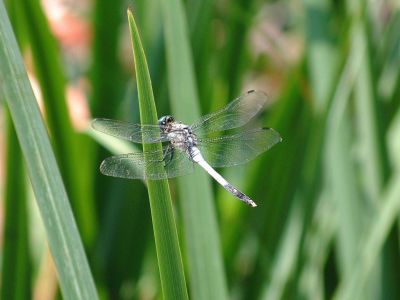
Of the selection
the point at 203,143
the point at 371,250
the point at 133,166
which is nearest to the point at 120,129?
the point at 133,166

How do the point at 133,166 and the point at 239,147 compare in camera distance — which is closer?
the point at 133,166

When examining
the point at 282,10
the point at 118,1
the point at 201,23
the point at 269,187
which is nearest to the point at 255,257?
the point at 269,187

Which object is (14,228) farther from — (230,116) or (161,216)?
A: (161,216)

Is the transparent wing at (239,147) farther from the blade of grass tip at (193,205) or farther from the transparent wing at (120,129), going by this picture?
the blade of grass tip at (193,205)

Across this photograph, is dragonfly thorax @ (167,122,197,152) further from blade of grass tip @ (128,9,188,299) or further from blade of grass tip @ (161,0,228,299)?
blade of grass tip @ (128,9,188,299)

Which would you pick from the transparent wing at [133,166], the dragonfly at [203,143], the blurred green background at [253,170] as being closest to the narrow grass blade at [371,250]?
the blurred green background at [253,170]

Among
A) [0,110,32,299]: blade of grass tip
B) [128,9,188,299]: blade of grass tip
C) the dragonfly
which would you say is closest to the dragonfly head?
the dragonfly

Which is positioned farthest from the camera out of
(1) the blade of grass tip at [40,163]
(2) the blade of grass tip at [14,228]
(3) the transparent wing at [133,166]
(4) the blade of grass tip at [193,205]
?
(2) the blade of grass tip at [14,228]
